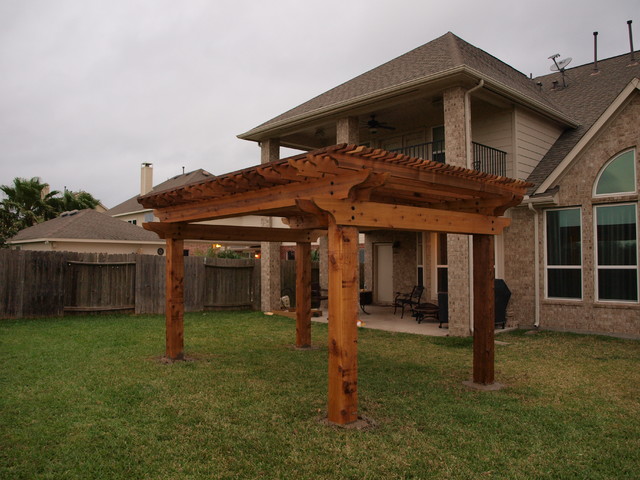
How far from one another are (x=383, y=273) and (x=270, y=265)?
3949 mm

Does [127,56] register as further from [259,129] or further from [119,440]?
[119,440]

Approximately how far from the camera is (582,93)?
48.8ft

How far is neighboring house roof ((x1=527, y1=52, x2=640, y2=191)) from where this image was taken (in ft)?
41.1

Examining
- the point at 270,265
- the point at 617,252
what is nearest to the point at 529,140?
the point at 617,252

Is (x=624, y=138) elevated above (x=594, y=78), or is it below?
below

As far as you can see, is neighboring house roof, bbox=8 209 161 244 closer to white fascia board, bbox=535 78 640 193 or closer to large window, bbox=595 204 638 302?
white fascia board, bbox=535 78 640 193

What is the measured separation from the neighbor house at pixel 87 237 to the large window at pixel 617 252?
711 inches

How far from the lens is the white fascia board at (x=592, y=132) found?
32.7ft

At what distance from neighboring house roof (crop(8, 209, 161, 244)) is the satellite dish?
1777 centimetres

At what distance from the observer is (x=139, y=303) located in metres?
14.5

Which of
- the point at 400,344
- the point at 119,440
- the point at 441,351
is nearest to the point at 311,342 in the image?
the point at 400,344

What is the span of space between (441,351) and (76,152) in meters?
37.1

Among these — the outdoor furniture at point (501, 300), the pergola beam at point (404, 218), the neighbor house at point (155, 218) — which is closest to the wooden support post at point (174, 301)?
the pergola beam at point (404, 218)

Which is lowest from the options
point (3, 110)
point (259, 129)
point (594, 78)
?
point (259, 129)
